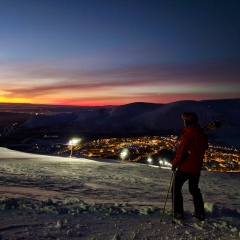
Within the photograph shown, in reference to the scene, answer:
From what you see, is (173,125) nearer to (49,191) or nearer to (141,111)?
(141,111)

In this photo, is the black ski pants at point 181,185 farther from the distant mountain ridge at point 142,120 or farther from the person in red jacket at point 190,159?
the distant mountain ridge at point 142,120

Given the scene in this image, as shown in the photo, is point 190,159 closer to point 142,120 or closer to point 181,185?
point 181,185

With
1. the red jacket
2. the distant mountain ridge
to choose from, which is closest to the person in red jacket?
the red jacket

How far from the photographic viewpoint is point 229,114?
128 m

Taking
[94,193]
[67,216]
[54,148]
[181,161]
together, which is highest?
[181,161]

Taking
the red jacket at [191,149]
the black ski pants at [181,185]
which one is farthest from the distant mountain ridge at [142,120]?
the red jacket at [191,149]

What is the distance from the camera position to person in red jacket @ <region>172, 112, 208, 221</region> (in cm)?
483

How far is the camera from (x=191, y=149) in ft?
15.9

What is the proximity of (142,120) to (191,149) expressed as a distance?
106863 mm

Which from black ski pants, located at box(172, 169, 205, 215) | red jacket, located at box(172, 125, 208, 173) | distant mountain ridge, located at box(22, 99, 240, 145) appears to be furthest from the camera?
distant mountain ridge, located at box(22, 99, 240, 145)

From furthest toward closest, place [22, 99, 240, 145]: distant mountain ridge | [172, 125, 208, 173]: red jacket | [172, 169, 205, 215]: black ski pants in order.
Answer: [22, 99, 240, 145]: distant mountain ridge, [172, 169, 205, 215]: black ski pants, [172, 125, 208, 173]: red jacket

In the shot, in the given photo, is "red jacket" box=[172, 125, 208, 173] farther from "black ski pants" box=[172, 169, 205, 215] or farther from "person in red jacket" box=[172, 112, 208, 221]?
"black ski pants" box=[172, 169, 205, 215]

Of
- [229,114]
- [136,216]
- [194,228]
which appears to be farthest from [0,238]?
[229,114]

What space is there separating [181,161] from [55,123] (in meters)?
113
